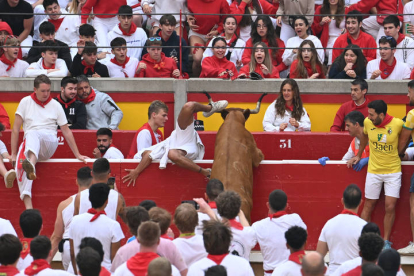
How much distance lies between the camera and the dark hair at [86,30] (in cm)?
1300

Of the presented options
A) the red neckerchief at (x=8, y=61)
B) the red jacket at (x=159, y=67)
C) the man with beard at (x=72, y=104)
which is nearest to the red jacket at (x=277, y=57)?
Result: the red jacket at (x=159, y=67)

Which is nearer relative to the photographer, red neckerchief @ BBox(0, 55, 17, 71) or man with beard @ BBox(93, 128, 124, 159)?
man with beard @ BBox(93, 128, 124, 159)

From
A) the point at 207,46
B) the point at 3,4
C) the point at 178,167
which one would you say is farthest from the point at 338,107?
the point at 3,4

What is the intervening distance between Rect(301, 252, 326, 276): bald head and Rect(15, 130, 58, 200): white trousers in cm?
512

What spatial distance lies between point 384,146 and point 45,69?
18.1 ft

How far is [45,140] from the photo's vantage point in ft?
34.3

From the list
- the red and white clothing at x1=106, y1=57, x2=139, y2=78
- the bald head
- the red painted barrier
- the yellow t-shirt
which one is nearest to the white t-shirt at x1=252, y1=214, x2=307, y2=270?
the bald head

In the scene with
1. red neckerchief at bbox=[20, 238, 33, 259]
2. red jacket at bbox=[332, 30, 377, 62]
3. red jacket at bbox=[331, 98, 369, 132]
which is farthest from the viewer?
red jacket at bbox=[332, 30, 377, 62]

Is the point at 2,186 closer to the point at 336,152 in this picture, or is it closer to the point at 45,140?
the point at 45,140

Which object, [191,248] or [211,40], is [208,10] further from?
[191,248]

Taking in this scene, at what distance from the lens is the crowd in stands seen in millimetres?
12820

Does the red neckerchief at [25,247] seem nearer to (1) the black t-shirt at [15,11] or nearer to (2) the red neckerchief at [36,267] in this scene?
(2) the red neckerchief at [36,267]

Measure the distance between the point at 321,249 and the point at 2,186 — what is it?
4.87 metres

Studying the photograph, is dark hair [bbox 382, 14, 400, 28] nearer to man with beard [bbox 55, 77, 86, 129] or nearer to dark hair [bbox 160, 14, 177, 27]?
dark hair [bbox 160, 14, 177, 27]
